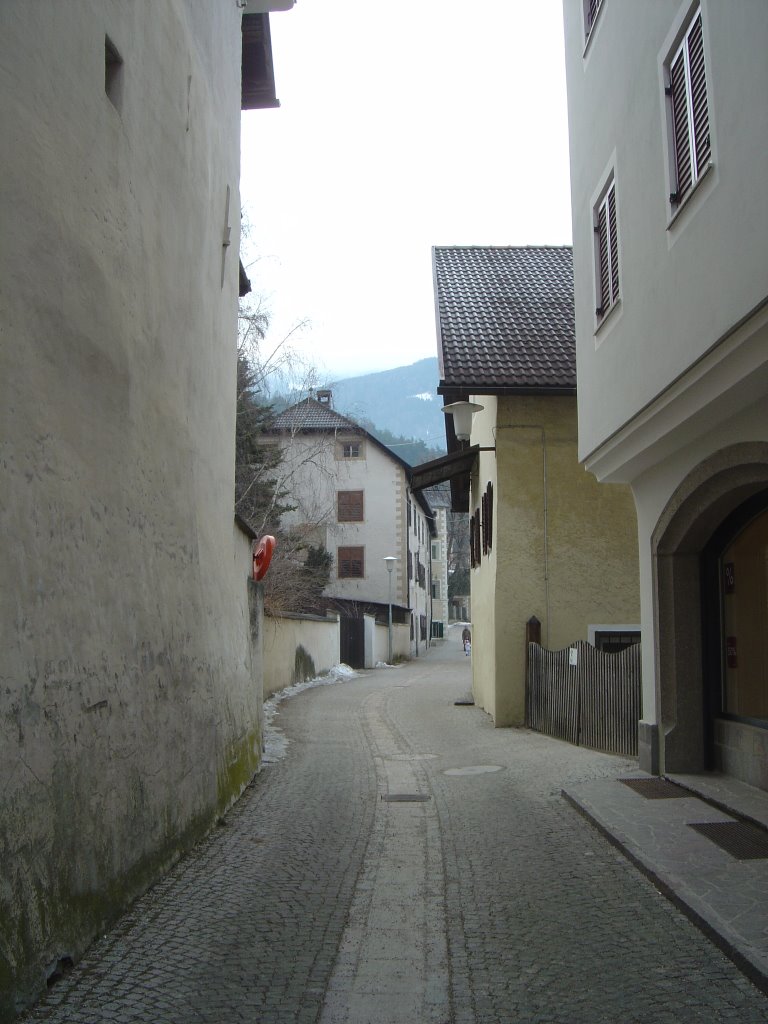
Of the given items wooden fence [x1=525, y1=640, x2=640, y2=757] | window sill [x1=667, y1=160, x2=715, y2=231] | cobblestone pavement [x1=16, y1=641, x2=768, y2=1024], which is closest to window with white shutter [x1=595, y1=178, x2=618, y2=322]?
window sill [x1=667, y1=160, x2=715, y2=231]

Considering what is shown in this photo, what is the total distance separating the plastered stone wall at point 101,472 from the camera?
14.2 ft

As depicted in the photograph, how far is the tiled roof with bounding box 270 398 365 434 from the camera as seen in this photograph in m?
35.1

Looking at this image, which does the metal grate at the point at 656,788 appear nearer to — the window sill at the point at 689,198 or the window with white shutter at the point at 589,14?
the window sill at the point at 689,198

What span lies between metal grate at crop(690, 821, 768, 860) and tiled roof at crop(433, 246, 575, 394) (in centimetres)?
895

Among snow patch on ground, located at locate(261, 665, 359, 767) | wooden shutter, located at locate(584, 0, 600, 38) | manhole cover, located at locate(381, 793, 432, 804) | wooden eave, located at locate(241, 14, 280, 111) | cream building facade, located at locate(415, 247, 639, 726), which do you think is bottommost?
snow patch on ground, located at locate(261, 665, 359, 767)

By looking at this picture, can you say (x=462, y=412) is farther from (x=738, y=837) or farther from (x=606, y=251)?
(x=738, y=837)

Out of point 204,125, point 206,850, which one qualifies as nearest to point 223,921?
point 206,850

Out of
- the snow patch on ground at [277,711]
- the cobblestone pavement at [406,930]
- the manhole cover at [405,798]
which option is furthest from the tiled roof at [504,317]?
the cobblestone pavement at [406,930]

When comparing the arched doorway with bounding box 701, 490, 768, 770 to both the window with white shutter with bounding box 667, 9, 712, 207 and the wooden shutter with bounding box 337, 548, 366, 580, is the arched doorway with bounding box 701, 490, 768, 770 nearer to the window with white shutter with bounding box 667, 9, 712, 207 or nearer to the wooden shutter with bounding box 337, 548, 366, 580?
the window with white shutter with bounding box 667, 9, 712, 207

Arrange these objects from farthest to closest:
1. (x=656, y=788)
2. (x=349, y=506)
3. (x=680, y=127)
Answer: (x=349, y=506) < (x=656, y=788) < (x=680, y=127)

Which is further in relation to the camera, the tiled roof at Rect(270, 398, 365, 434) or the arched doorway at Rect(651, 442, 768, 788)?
the tiled roof at Rect(270, 398, 365, 434)

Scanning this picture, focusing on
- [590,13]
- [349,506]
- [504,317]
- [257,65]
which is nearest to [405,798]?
[590,13]

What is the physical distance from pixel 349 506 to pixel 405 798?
44.4m

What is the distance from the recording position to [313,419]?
49938 millimetres
